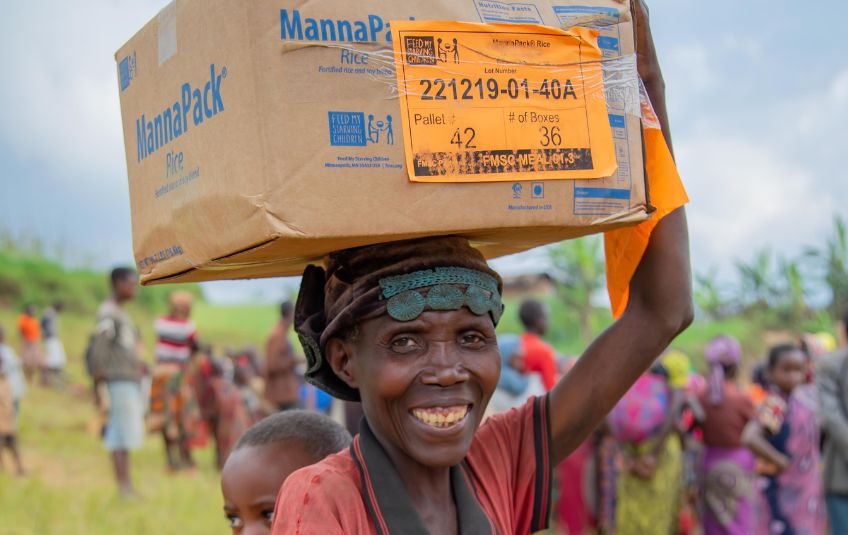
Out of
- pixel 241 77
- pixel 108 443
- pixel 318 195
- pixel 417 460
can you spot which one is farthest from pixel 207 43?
pixel 108 443

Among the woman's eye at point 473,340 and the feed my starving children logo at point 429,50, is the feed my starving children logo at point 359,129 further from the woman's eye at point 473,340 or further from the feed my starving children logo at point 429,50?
the woman's eye at point 473,340

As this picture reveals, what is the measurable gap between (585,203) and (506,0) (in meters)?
0.41

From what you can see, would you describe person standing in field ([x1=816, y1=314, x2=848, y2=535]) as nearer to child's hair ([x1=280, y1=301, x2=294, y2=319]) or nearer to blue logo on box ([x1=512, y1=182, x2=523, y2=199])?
blue logo on box ([x1=512, y1=182, x2=523, y2=199])

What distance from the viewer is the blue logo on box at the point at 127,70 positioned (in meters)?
2.04

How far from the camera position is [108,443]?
309 inches

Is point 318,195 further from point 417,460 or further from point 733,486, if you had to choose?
point 733,486

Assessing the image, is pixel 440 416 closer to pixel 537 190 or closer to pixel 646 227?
pixel 537 190

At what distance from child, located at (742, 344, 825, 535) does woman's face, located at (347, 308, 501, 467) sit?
5244mm

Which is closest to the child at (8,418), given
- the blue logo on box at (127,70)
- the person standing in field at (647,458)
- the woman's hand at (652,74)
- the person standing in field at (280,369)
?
the person standing in field at (280,369)

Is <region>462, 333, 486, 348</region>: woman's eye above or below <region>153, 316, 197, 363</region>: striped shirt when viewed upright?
above

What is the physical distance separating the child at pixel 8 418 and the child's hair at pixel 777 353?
23.6ft

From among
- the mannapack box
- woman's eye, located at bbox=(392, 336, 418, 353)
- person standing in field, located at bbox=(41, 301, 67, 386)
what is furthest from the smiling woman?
person standing in field, located at bbox=(41, 301, 67, 386)

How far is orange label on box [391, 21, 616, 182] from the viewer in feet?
5.44

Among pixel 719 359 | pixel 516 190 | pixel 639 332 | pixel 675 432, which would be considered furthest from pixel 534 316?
pixel 516 190
